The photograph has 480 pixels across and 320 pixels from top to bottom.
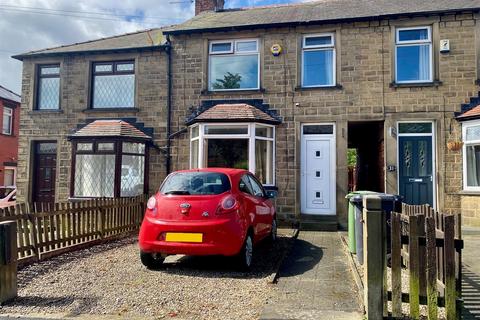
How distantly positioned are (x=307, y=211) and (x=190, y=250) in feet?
19.8

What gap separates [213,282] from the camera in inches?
197

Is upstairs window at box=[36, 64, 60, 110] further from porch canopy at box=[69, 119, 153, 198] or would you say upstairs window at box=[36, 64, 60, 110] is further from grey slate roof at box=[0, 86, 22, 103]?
grey slate roof at box=[0, 86, 22, 103]

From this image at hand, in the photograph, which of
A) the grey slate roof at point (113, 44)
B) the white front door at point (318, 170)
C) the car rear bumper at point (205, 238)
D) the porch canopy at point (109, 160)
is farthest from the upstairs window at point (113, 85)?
the car rear bumper at point (205, 238)

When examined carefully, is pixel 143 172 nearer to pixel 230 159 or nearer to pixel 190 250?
pixel 230 159

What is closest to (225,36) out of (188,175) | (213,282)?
(188,175)

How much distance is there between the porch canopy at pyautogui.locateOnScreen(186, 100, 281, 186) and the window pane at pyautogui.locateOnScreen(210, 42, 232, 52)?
1.83 m

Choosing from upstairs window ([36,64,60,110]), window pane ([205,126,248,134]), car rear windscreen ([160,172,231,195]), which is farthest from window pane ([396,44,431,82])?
upstairs window ([36,64,60,110])

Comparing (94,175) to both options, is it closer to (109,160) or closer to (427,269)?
(109,160)

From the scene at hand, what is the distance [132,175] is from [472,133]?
391 inches

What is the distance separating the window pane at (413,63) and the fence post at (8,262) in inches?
394

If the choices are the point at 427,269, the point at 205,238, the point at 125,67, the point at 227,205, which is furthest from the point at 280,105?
the point at 427,269

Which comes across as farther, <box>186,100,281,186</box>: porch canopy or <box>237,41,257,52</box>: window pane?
<box>237,41,257,52</box>: window pane

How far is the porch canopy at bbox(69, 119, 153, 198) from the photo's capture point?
11.5 metres

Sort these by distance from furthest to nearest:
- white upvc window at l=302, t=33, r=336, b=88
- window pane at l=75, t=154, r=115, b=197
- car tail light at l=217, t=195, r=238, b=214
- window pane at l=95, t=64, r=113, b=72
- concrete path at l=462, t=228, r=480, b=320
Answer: window pane at l=95, t=64, r=113, b=72 < window pane at l=75, t=154, r=115, b=197 < white upvc window at l=302, t=33, r=336, b=88 < car tail light at l=217, t=195, r=238, b=214 < concrete path at l=462, t=228, r=480, b=320
